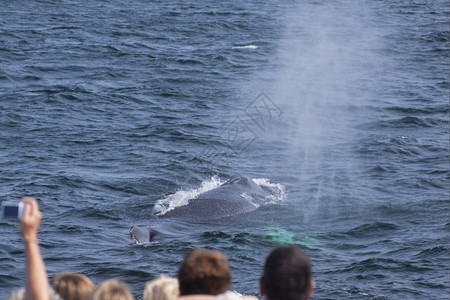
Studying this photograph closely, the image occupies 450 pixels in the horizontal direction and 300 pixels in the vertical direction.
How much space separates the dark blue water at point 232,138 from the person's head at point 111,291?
834 cm

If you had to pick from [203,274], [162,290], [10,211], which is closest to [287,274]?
[203,274]

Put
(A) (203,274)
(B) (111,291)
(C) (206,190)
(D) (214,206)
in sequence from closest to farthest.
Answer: (B) (111,291)
(A) (203,274)
(D) (214,206)
(C) (206,190)

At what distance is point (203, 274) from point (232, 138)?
1982 centimetres

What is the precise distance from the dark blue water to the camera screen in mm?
8011

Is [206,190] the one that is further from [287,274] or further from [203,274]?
[287,274]

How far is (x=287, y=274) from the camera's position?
546 centimetres

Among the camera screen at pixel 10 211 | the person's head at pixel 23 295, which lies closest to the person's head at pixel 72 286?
the person's head at pixel 23 295

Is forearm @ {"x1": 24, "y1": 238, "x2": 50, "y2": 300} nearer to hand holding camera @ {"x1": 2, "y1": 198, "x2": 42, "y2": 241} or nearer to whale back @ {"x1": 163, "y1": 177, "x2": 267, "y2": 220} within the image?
hand holding camera @ {"x1": 2, "y1": 198, "x2": 42, "y2": 241}

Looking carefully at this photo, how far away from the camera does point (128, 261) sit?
572 inches

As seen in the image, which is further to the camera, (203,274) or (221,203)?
(221,203)

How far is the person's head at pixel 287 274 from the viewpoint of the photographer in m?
5.47

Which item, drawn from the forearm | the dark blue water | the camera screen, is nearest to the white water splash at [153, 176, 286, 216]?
the dark blue water

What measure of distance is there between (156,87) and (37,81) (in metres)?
4.05

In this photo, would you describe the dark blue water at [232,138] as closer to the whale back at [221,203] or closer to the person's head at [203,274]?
the whale back at [221,203]
